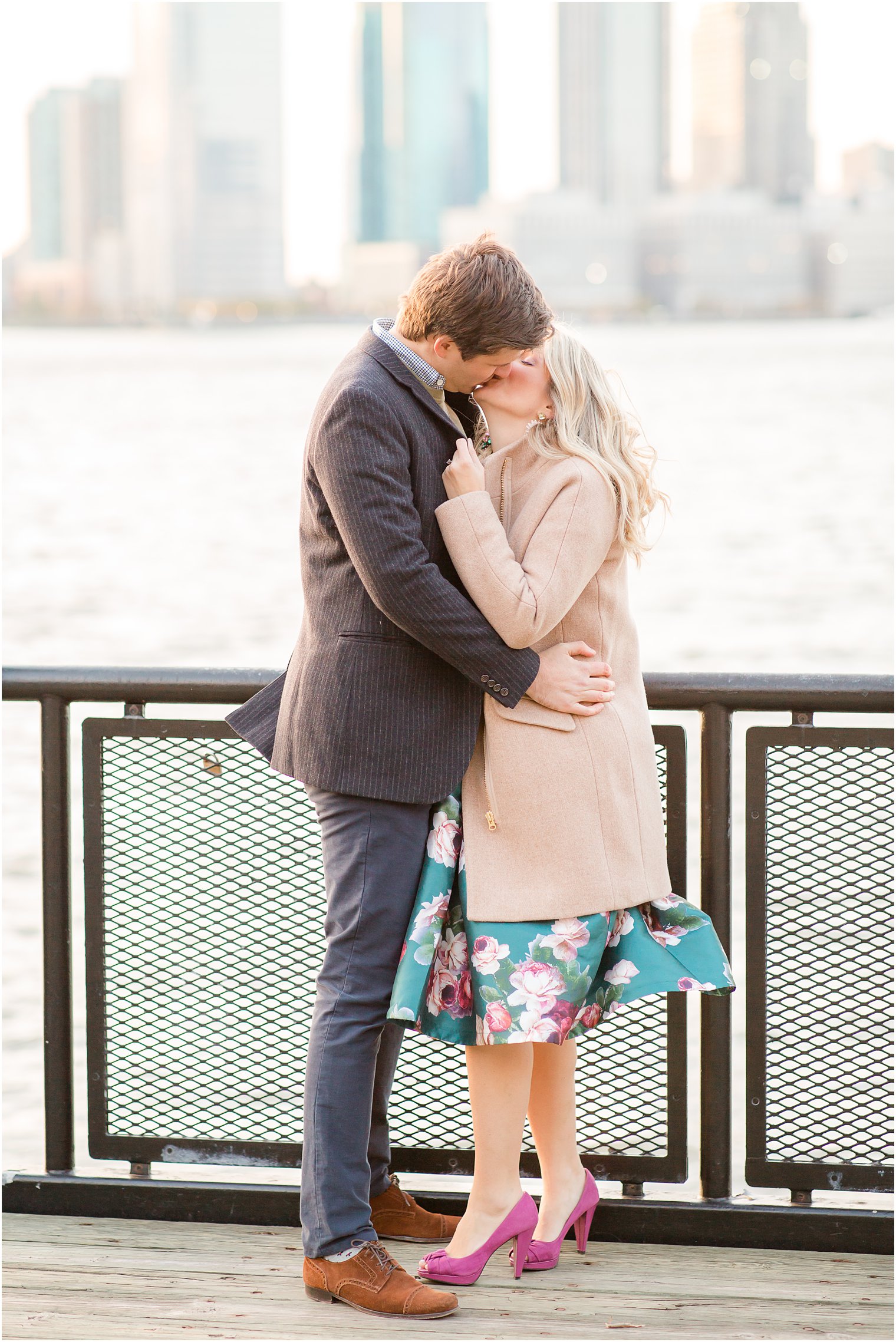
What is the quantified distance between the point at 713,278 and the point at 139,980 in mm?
57645

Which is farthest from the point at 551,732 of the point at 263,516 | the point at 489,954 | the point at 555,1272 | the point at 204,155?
the point at 204,155

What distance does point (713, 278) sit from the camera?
187 ft

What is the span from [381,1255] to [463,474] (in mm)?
1288

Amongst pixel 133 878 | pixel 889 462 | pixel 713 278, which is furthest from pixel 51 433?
pixel 133 878

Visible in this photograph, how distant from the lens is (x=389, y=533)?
2252mm

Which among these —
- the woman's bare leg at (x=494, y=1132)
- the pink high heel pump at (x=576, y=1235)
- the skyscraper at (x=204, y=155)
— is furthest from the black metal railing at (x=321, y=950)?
the skyscraper at (x=204, y=155)

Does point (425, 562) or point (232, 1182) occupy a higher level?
point (425, 562)

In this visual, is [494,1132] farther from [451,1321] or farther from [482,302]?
[482,302]

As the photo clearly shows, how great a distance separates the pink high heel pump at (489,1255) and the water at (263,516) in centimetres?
115

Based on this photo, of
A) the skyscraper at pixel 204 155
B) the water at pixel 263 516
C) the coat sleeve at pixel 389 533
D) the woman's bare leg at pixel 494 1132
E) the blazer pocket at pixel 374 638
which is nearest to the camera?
the coat sleeve at pixel 389 533

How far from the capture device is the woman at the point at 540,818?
234cm

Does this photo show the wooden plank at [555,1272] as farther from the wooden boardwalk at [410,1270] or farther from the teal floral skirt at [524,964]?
the teal floral skirt at [524,964]

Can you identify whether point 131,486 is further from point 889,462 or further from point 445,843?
point 445,843

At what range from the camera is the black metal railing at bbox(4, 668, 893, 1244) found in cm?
267
